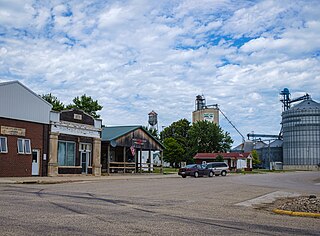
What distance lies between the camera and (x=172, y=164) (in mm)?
102000

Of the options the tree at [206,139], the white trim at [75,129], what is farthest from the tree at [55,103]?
the tree at [206,139]

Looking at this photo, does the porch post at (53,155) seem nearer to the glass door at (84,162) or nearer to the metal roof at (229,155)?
the glass door at (84,162)

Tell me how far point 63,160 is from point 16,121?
6555mm

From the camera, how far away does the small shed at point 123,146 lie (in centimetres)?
4544

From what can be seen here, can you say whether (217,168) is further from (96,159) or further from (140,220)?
(140,220)

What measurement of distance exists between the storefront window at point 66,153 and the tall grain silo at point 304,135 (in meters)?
85.6

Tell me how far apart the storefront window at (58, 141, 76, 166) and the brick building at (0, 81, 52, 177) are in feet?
6.54

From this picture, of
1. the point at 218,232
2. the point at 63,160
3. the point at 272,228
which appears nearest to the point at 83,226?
the point at 218,232

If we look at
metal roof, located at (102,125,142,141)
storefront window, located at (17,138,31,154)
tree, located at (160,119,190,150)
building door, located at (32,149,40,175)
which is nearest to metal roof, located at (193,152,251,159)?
tree, located at (160,119,190,150)

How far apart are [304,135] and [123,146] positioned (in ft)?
255

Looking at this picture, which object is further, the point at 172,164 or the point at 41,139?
the point at 172,164

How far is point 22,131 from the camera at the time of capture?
110 feet

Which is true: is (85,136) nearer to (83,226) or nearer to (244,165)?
(83,226)

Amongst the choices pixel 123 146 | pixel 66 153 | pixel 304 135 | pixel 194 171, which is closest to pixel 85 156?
pixel 66 153
